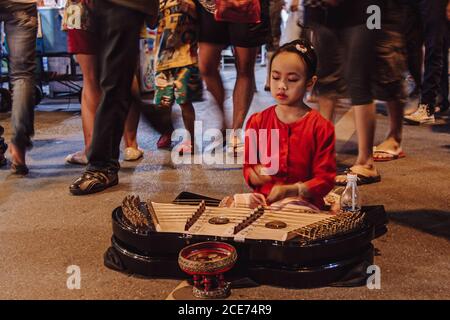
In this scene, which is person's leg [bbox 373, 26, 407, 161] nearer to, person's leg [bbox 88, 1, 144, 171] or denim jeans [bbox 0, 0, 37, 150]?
person's leg [bbox 88, 1, 144, 171]

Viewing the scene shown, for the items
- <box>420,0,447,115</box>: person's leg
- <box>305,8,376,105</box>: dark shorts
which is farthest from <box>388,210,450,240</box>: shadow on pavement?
<box>420,0,447,115</box>: person's leg

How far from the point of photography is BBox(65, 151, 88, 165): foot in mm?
3268

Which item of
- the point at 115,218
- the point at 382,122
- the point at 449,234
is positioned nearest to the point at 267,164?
the point at 115,218

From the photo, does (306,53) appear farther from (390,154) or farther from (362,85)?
(390,154)

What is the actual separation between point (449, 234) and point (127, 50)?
1486 millimetres

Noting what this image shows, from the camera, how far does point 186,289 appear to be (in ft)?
5.34

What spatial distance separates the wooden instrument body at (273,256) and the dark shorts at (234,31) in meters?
1.68

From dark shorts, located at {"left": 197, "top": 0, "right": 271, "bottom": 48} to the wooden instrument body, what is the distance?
5.53ft

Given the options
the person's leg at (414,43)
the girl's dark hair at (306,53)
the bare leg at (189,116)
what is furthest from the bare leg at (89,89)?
the person's leg at (414,43)

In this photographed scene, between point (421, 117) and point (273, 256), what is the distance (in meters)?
3.04

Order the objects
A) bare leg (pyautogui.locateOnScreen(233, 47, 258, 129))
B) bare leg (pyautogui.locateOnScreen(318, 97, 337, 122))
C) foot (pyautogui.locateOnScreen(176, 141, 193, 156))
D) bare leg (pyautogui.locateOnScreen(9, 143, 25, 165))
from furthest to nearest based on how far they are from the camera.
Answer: foot (pyautogui.locateOnScreen(176, 141, 193, 156)) < bare leg (pyautogui.locateOnScreen(233, 47, 258, 129)) < bare leg (pyautogui.locateOnScreen(318, 97, 337, 122)) < bare leg (pyautogui.locateOnScreen(9, 143, 25, 165))

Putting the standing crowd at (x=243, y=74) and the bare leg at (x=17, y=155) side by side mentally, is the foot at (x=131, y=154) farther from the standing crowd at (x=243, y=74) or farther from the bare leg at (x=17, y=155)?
the bare leg at (x=17, y=155)

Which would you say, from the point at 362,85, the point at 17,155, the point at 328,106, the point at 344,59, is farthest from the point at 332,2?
the point at 17,155

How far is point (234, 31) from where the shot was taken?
3156 millimetres
